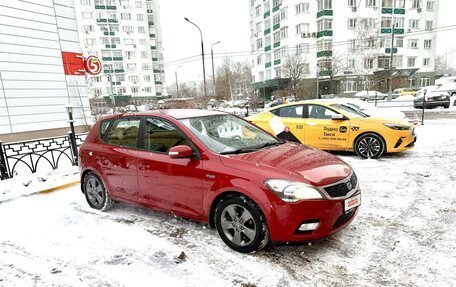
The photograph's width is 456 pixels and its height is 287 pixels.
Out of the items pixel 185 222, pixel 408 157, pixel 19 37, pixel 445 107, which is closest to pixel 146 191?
pixel 185 222

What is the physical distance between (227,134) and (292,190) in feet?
4.25

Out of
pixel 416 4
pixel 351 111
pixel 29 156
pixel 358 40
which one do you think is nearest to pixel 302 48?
pixel 358 40

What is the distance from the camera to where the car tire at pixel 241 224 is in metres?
2.94

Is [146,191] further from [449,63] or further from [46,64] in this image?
[449,63]

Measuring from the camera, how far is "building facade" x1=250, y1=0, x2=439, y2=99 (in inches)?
1542

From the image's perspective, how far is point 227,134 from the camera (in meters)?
3.79

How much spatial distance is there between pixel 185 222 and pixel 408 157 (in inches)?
222

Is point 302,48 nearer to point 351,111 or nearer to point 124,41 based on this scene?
point 351,111

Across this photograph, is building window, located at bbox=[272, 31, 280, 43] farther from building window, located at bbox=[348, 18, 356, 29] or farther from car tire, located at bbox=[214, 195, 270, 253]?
car tire, located at bbox=[214, 195, 270, 253]

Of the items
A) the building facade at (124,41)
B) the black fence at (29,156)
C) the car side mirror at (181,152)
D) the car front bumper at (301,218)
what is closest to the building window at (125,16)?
the building facade at (124,41)

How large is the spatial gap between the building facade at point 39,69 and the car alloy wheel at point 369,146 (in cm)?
1220

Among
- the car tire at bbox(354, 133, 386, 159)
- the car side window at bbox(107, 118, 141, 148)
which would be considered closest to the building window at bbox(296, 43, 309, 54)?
the car tire at bbox(354, 133, 386, 159)

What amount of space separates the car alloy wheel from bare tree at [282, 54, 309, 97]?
93.9 feet

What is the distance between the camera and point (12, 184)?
590 cm
